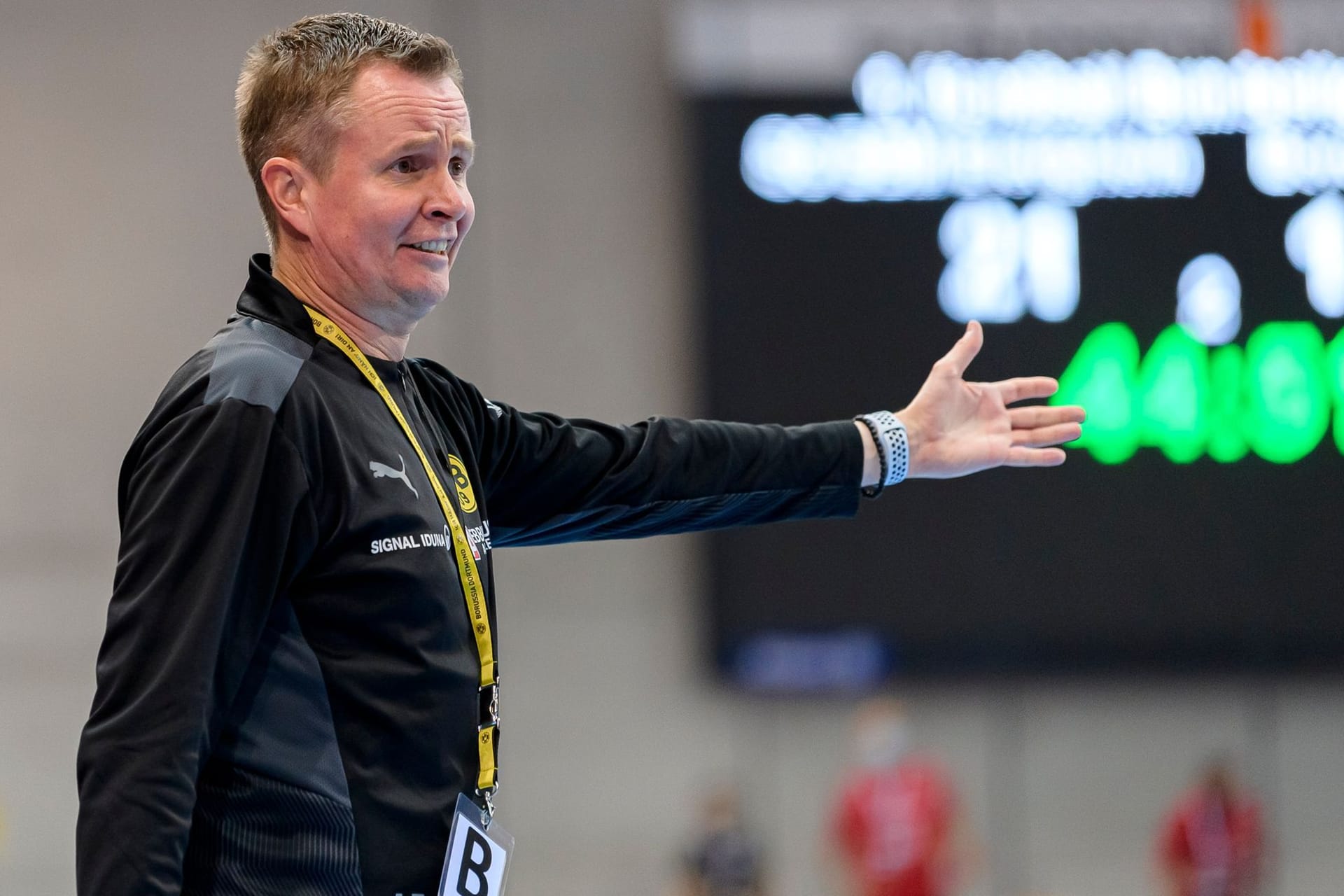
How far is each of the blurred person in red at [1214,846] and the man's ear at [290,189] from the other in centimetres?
623

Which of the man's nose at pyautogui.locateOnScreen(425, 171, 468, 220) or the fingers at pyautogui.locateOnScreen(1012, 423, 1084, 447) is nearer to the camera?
the man's nose at pyautogui.locateOnScreen(425, 171, 468, 220)

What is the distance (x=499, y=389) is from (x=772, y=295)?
1.61 meters

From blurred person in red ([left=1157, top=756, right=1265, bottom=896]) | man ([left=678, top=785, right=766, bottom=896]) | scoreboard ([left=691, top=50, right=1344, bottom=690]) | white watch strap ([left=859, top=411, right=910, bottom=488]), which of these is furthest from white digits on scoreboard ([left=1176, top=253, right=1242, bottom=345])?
white watch strap ([left=859, top=411, right=910, bottom=488])

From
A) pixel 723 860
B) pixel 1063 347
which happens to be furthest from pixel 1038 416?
pixel 723 860

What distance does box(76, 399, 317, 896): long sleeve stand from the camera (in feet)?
3.76

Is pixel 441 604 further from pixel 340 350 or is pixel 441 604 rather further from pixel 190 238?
pixel 190 238

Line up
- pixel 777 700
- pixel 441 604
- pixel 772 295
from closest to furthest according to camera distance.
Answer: pixel 441 604 → pixel 772 295 → pixel 777 700

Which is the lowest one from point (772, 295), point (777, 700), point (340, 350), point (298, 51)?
point (777, 700)

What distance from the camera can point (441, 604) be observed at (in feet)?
4.52

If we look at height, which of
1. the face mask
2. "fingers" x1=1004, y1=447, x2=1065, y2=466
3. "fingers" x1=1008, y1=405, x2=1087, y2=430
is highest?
"fingers" x1=1008, y1=405, x2=1087, y2=430

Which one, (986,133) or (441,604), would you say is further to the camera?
(986,133)

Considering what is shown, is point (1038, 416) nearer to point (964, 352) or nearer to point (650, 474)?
point (964, 352)

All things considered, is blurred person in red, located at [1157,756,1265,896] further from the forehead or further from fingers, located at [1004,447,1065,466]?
the forehead

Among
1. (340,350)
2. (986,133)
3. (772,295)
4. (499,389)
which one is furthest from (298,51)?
(499,389)
